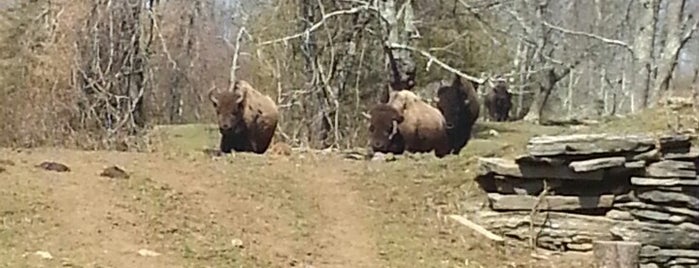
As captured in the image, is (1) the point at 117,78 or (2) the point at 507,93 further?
(2) the point at 507,93

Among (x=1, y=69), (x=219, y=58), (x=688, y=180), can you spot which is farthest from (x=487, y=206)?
(x=219, y=58)

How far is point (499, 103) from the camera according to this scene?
64.7 ft

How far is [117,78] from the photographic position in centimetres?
1242

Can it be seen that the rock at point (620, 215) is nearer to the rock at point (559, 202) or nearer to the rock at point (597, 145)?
the rock at point (559, 202)

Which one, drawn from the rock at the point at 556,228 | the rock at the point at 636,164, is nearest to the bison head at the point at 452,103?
the rock at the point at 556,228

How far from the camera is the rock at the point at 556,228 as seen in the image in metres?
7.64

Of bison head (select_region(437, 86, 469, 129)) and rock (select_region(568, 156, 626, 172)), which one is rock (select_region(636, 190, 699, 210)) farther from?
bison head (select_region(437, 86, 469, 129))

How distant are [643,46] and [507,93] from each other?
286 centimetres

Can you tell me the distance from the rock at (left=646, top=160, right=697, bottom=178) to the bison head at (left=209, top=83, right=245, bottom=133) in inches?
186

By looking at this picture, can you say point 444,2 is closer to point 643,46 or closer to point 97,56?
point 643,46

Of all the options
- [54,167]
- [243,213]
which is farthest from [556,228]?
[54,167]

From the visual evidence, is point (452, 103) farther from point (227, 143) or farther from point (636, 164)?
point (636, 164)

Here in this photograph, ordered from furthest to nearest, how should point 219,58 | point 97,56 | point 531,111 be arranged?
1. point 531,111
2. point 219,58
3. point 97,56

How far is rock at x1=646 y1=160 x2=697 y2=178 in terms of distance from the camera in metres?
7.55
